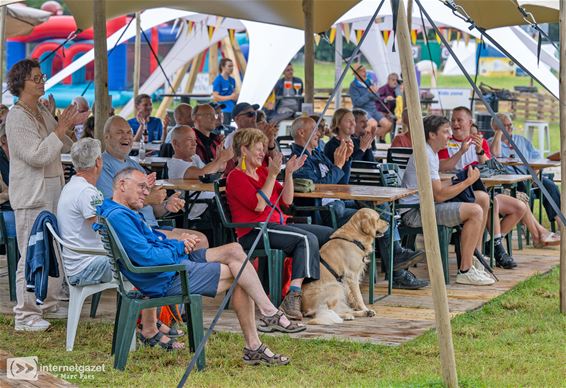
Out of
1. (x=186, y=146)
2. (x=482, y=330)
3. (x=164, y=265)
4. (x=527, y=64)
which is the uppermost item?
(x=527, y=64)

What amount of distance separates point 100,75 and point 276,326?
2.93 meters

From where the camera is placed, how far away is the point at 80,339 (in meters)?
6.08

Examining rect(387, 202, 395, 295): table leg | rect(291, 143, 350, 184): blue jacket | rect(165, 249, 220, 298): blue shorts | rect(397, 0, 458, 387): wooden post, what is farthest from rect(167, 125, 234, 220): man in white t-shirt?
rect(397, 0, 458, 387): wooden post

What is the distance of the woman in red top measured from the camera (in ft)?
21.8

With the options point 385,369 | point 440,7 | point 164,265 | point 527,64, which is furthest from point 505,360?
point 440,7

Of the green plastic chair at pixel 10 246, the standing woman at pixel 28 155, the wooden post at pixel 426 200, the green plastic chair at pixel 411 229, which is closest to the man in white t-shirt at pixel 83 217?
the standing woman at pixel 28 155

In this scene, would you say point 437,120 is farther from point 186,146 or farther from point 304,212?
point 186,146

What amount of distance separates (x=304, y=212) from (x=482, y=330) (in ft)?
5.94

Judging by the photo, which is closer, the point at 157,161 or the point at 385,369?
the point at 385,369

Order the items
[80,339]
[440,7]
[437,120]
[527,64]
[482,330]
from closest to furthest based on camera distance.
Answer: [80,339], [482,330], [437,120], [527,64], [440,7]

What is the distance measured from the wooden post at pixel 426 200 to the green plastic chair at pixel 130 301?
1243 millimetres

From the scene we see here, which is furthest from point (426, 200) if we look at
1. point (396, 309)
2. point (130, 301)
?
point (396, 309)

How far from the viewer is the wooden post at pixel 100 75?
812cm

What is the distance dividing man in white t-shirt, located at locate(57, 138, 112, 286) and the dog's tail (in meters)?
1.37
